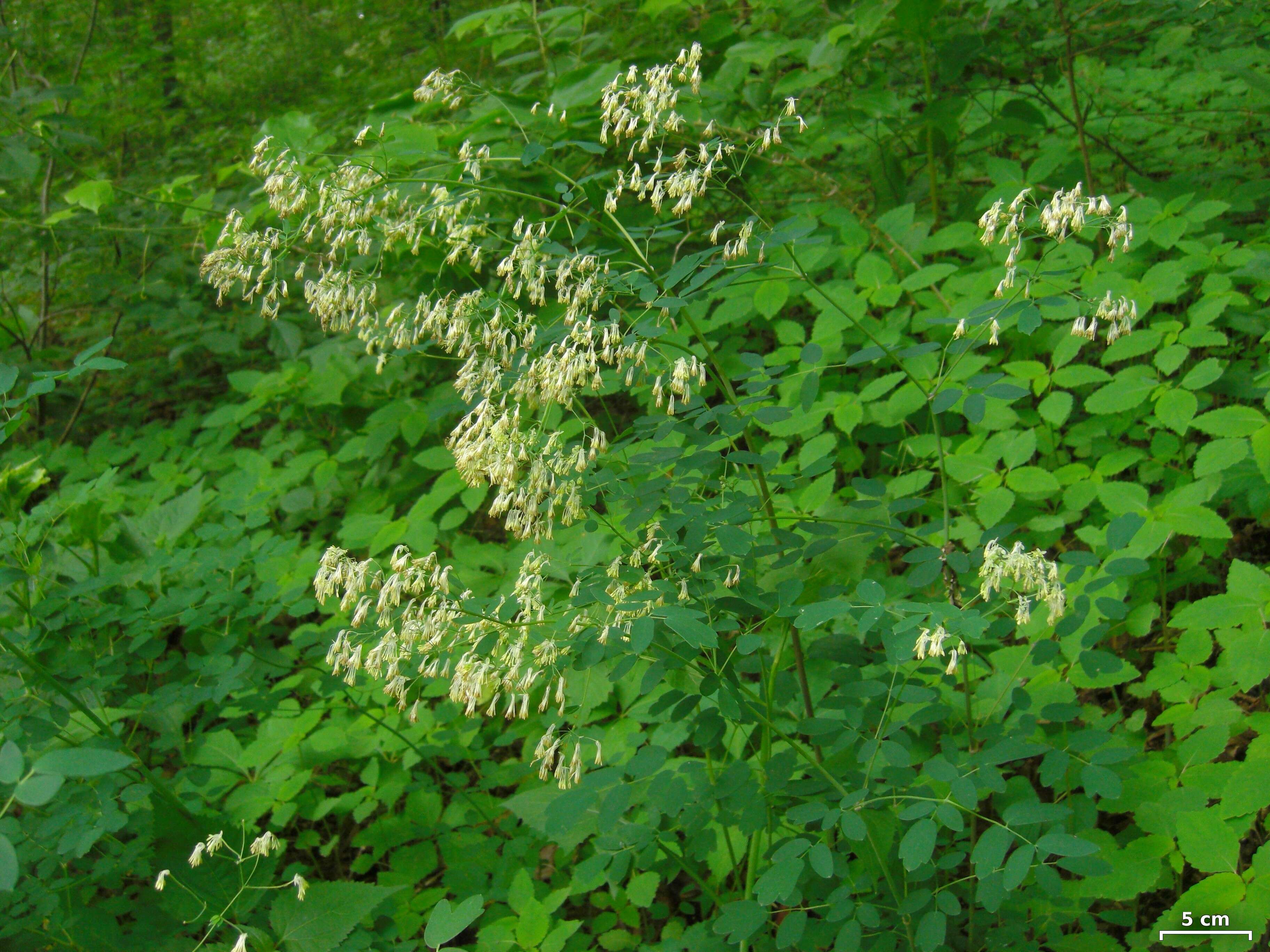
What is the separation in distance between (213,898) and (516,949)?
0.75 meters

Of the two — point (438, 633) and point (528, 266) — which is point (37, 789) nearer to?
point (438, 633)

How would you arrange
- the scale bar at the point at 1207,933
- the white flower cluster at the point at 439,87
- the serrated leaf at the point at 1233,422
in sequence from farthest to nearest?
the serrated leaf at the point at 1233,422, the white flower cluster at the point at 439,87, the scale bar at the point at 1207,933

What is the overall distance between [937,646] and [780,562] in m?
0.50

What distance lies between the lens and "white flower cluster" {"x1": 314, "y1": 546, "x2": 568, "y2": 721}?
4.91 ft

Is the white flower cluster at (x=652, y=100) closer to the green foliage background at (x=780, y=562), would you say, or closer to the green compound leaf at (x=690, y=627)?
the green foliage background at (x=780, y=562)

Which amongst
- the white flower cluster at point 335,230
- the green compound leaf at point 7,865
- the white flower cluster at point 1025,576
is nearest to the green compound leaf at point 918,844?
the white flower cluster at point 1025,576

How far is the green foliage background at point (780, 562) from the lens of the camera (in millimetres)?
1631

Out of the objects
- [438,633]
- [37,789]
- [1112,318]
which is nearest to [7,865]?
[37,789]

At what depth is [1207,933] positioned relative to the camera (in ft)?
5.26

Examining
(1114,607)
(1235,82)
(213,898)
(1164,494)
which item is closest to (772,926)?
(1114,607)

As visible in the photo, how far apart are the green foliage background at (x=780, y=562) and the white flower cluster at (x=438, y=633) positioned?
0.39ft

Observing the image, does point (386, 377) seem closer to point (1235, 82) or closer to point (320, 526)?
point (320, 526)

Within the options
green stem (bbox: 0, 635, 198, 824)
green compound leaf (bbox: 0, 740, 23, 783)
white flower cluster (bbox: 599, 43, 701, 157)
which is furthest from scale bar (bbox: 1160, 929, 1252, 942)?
green stem (bbox: 0, 635, 198, 824)

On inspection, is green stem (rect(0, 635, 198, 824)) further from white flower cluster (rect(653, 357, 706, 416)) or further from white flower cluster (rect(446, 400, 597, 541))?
white flower cluster (rect(653, 357, 706, 416))
